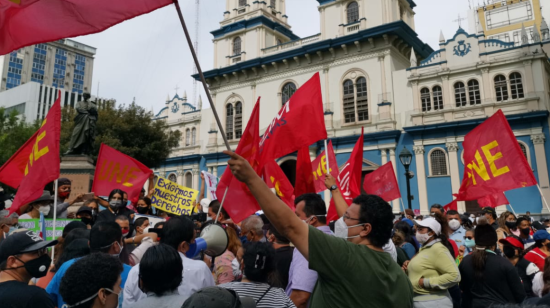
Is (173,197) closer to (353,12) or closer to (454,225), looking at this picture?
(454,225)

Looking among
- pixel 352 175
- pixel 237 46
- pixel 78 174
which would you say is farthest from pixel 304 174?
pixel 237 46

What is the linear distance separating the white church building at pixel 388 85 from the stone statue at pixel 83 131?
1698cm

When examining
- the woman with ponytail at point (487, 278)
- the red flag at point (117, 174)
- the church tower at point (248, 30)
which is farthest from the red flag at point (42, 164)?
the church tower at point (248, 30)

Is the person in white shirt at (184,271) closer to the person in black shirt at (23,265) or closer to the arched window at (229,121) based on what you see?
the person in black shirt at (23,265)

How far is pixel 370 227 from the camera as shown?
230 centimetres

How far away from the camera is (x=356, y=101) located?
85.5 feet

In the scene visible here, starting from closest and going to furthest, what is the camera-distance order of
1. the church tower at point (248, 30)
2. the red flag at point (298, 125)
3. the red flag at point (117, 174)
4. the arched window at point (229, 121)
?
the red flag at point (298, 125), the red flag at point (117, 174), the church tower at point (248, 30), the arched window at point (229, 121)

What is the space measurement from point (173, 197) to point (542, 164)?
65.4ft

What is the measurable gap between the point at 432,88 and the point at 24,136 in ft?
89.8

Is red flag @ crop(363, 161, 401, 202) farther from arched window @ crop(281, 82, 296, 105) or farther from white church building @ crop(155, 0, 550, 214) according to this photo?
arched window @ crop(281, 82, 296, 105)

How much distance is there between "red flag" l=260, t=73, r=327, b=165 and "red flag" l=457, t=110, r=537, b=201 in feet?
11.9

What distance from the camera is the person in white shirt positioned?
112 inches

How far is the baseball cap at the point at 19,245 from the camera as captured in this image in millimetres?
2625

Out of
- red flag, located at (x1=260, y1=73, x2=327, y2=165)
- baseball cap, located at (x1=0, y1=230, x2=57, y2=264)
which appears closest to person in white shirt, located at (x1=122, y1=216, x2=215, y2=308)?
baseball cap, located at (x1=0, y1=230, x2=57, y2=264)
